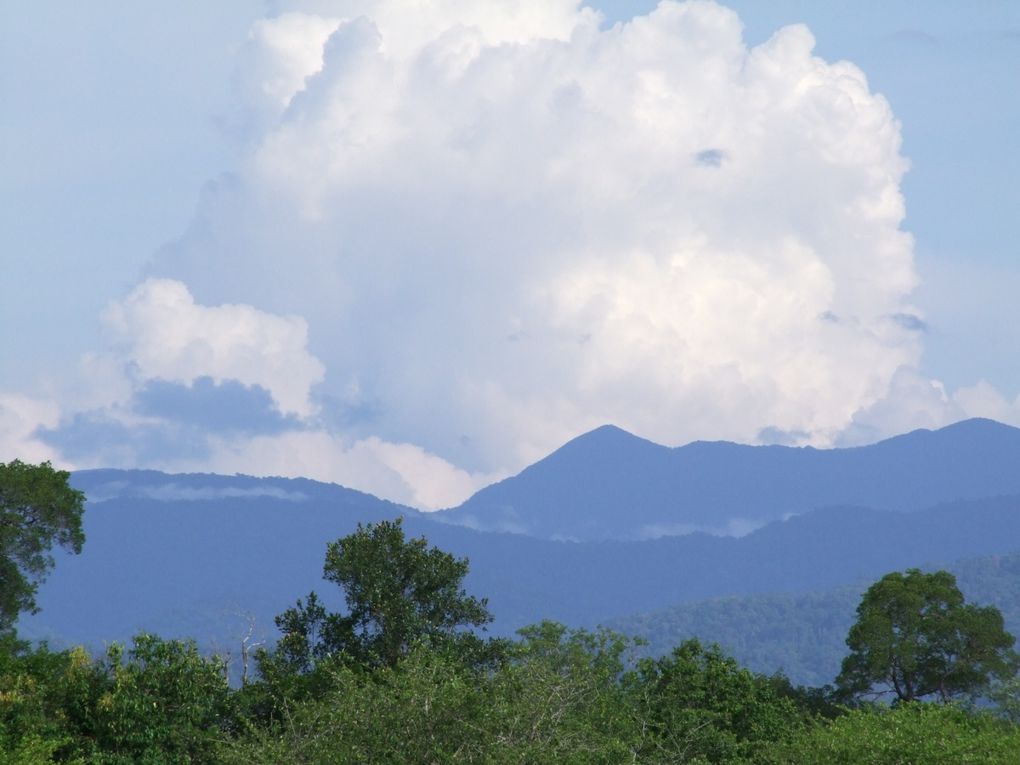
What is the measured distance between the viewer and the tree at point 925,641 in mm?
70812

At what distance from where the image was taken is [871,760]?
37188 millimetres

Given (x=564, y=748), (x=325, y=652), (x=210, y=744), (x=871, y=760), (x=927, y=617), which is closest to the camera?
(x=564, y=748)

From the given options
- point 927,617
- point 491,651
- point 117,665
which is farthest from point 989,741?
point 927,617

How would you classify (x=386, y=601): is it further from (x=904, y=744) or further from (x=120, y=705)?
(x=904, y=744)

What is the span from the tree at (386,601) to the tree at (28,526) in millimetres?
14393

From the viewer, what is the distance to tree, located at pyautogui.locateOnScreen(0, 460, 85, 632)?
197 ft

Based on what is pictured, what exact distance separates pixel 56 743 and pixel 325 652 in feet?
59.5

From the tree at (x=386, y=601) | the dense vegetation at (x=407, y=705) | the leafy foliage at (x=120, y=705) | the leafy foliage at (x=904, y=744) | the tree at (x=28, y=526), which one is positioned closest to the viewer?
the dense vegetation at (x=407, y=705)

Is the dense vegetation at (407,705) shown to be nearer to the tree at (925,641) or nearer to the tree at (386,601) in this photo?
the tree at (386,601)

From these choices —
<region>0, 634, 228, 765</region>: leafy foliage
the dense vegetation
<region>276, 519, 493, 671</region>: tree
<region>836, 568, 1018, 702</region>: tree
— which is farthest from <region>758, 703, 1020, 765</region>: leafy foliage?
<region>836, 568, 1018, 702</region>: tree

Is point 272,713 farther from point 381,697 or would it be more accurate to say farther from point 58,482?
point 58,482

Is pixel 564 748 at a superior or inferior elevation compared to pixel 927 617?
inferior

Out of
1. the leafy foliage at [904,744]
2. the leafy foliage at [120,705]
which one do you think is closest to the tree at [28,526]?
the leafy foliage at [120,705]

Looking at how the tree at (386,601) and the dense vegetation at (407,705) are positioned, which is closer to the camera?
the dense vegetation at (407,705)
